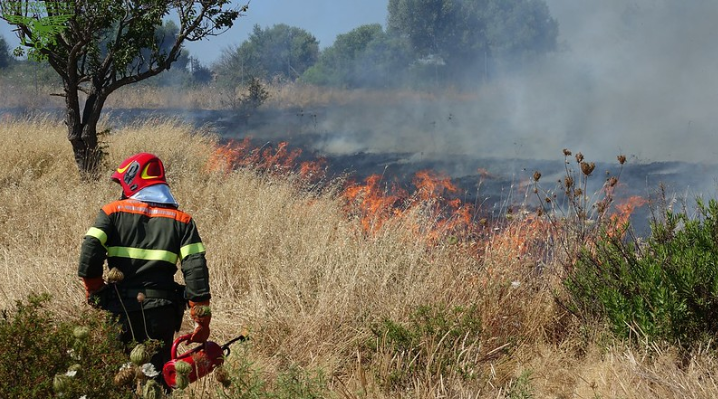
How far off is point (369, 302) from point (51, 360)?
2.30 meters

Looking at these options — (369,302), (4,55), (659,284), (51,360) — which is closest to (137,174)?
(51,360)

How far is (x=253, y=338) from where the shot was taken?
14.8 feet

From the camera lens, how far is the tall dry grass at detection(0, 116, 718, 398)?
3883 mm

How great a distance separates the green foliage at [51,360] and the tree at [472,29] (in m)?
22.0

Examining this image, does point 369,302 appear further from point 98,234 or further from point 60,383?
point 60,383

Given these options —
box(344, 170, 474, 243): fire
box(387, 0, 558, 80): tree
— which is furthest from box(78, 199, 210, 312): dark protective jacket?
box(387, 0, 558, 80): tree

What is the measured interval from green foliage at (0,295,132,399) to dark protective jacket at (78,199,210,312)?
0.53 m

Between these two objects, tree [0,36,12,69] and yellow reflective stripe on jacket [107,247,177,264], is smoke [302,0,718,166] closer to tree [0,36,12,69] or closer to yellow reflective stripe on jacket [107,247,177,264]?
→ yellow reflective stripe on jacket [107,247,177,264]

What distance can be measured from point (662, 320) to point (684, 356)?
24cm

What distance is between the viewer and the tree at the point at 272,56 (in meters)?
39.8

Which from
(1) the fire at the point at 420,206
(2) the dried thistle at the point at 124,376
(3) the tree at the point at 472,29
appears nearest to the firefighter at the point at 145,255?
(2) the dried thistle at the point at 124,376

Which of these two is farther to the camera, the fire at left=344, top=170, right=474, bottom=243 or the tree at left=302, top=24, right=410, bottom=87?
the tree at left=302, top=24, right=410, bottom=87

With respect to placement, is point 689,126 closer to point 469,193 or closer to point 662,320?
point 469,193

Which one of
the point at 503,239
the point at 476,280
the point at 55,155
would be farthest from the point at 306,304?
the point at 55,155
